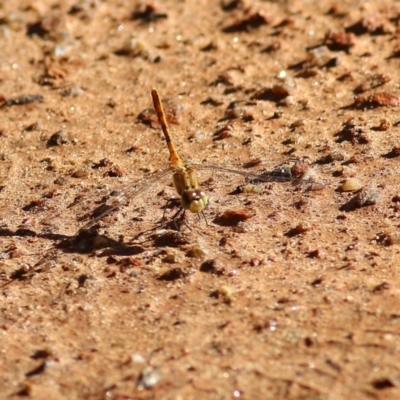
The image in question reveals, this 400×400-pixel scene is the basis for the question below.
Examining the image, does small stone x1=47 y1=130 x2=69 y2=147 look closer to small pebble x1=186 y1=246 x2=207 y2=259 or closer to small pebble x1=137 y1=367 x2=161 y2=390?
small pebble x1=186 y1=246 x2=207 y2=259

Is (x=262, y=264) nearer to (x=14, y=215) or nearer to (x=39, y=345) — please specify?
(x=39, y=345)

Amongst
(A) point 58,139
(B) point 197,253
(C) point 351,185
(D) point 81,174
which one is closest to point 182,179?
(B) point 197,253

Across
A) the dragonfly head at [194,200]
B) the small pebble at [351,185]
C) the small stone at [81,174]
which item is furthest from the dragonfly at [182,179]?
the small stone at [81,174]

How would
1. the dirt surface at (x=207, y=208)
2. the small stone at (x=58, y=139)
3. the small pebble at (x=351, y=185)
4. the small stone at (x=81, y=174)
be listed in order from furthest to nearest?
the small stone at (x=58, y=139)
the small stone at (x=81, y=174)
the small pebble at (x=351, y=185)
the dirt surface at (x=207, y=208)

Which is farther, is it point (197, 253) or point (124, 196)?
point (124, 196)

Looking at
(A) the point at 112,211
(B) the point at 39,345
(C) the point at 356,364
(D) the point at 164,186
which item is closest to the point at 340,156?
(D) the point at 164,186

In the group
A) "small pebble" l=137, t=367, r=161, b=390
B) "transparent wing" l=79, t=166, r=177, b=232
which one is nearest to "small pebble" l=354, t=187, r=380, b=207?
"transparent wing" l=79, t=166, r=177, b=232

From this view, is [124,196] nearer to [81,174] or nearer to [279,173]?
[81,174]

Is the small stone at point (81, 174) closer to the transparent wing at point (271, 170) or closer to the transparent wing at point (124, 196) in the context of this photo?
the transparent wing at point (124, 196)
